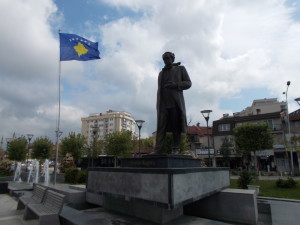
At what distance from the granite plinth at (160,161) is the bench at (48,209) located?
187 cm

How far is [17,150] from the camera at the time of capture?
35188mm

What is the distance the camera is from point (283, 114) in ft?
116

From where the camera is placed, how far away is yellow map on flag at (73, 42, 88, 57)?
14564 mm

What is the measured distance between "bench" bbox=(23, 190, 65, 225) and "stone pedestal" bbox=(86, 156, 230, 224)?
105cm

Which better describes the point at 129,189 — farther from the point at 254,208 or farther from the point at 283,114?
the point at 283,114

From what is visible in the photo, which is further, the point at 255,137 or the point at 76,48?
the point at 255,137

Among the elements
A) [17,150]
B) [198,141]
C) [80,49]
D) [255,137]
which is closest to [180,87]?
[80,49]

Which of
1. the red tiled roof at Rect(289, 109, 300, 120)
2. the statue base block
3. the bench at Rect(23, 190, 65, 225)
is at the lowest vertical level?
the bench at Rect(23, 190, 65, 225)

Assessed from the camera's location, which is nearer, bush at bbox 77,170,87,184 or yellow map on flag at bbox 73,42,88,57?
yellow map on flag at bbox 73,42,88,57

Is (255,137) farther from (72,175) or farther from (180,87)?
(180,87)

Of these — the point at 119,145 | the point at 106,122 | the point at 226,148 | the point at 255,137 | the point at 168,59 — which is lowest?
the point at 226,148

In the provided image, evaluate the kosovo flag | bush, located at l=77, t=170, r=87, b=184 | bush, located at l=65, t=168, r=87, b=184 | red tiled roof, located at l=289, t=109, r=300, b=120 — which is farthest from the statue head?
red tiled roof, located at l=289, t=109, r=300, b=120

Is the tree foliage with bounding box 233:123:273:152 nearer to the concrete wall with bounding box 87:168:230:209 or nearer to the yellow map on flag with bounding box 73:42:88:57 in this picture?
the yellow map on flag with bounding box 73:42:88:57

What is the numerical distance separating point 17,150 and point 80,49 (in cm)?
2678
